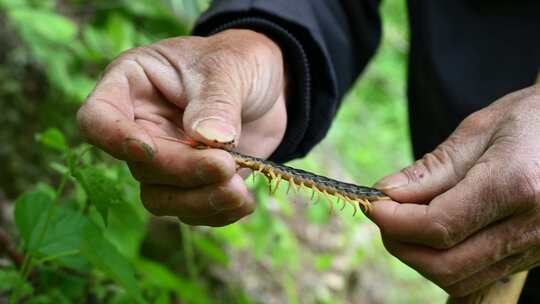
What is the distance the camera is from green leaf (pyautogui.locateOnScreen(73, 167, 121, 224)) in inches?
55.1

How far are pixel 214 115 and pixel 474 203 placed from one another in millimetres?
568

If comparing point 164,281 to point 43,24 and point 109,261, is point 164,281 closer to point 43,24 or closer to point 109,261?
point 109,261

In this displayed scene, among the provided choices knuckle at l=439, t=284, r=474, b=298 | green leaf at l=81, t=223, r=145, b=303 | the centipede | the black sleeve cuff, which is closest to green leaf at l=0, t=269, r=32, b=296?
green leaf at l=81, t=223, r=145, b=303

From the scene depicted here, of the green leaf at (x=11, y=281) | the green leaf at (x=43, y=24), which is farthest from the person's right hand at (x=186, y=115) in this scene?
the green leaf at (x=43, y=24)

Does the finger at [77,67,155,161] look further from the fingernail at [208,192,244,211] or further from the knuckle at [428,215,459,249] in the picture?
the knuckle at [428,215,459,249]

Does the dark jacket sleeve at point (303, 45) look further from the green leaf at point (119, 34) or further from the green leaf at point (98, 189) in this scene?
the green leaf at point (119, 34)

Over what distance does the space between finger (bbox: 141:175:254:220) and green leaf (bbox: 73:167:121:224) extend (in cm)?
9

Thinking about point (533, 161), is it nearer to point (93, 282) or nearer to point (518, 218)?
point (518, 218)

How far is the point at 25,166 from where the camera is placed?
114 inches

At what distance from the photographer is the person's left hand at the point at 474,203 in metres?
1.36

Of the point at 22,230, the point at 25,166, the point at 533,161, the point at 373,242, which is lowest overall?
the point at 373,242

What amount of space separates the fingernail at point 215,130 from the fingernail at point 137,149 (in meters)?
0.10

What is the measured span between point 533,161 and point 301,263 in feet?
8.46

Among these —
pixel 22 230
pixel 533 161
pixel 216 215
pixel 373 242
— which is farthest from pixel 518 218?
pixel 373 242
